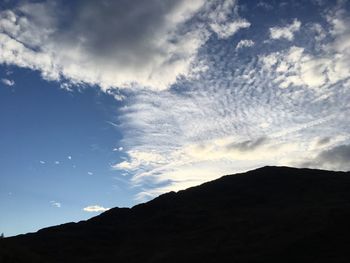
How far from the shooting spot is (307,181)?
79.1m

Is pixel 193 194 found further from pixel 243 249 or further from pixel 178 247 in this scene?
pixel 243 249

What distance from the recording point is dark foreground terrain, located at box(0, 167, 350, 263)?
1817 inches

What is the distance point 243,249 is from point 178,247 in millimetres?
10538

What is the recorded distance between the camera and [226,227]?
61.5 m

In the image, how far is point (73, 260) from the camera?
59.0 meters

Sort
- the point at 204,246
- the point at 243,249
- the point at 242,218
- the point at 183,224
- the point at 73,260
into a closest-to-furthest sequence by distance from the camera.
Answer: the point at 243,249 → the point at 204,246 → the point at 73,260 → the point at 242,218 → the point at 183,224

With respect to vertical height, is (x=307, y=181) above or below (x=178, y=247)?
above

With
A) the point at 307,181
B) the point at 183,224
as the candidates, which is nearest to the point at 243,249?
the point at 183,224

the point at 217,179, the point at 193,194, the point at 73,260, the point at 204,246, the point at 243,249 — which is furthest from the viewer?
the point at 217,179

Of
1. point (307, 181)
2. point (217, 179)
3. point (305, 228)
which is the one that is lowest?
point (305, 228)

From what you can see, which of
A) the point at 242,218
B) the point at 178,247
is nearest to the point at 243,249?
the point at 178,247

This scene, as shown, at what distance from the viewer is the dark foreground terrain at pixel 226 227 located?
4616 centimetres

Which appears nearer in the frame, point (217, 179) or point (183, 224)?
point (183, 224)

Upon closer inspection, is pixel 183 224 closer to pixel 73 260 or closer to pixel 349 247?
pixel 73 260
